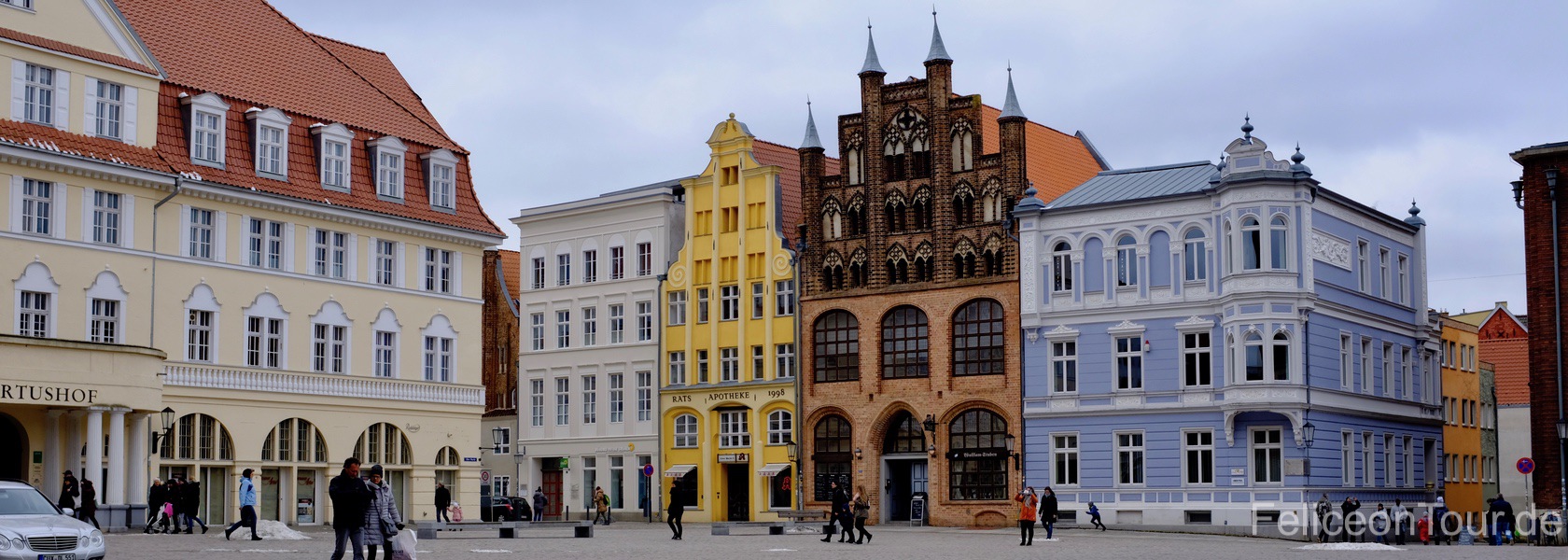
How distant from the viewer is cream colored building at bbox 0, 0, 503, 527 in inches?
1761


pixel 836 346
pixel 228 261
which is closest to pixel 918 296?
pixel 836 346

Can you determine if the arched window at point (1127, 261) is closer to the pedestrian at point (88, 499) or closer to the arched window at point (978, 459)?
the arched window at point (978, 459)

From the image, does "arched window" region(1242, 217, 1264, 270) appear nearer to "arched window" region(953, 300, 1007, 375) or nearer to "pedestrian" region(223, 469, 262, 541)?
"arched window" region(953, 300, 1007, 375)

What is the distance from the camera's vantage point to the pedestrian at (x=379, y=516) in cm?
2452

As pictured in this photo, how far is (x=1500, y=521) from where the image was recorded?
155 feet

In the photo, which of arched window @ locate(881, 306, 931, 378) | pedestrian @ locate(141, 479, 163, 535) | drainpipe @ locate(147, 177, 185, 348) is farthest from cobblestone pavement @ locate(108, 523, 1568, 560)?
arched window @ locate(881, 306, 931, 378)

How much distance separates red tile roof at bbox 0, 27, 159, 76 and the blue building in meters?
27.7

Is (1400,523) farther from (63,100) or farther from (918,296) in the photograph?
(63,100)

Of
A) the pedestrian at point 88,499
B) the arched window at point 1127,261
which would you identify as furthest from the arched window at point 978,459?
the pedestrian at point 88,499

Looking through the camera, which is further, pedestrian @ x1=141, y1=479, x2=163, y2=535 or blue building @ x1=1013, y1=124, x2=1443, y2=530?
blue building @ x1=1013, y1=124, x2=1443, y2=530

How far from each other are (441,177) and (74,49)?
563 inches

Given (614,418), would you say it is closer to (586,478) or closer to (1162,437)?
(586,478)

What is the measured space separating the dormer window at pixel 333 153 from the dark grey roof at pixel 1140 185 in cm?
2236

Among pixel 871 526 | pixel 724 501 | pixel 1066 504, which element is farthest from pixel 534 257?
pixel 1066 504
